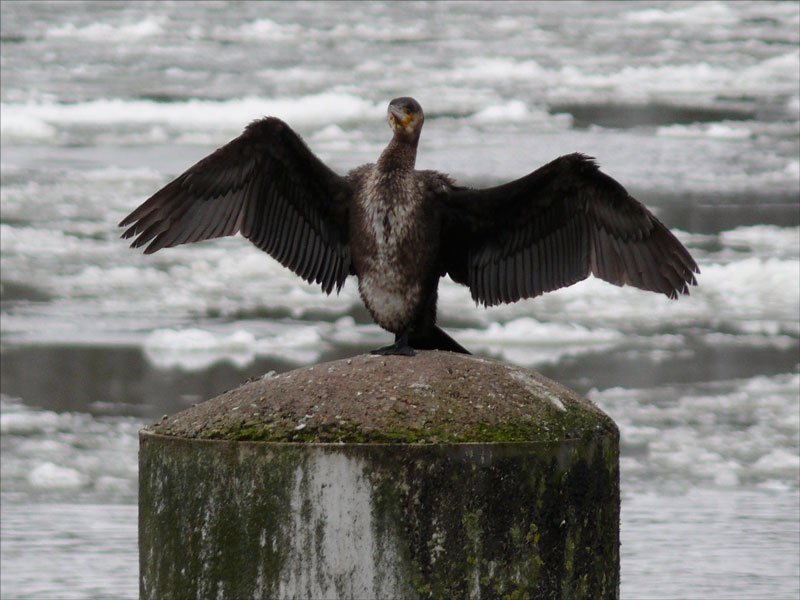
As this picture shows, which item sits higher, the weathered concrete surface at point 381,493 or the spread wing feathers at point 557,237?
the spread wing feathers at point 557,237

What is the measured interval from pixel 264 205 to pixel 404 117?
0.67 meters

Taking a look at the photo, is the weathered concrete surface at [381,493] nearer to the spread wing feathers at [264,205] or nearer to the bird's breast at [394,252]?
the bird's breast at [394,252]

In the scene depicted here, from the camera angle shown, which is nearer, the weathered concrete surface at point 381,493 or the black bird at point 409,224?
the weathered concrete surface at point 381,493

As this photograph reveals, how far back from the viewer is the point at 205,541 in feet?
14.8

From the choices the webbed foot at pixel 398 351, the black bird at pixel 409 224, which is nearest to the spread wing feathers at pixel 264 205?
the black bird at pixel 409 224

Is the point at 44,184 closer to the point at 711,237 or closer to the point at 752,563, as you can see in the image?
the point at 711,237

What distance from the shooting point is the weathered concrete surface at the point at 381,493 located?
4.39 meters

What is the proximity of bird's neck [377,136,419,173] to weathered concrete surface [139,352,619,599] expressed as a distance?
0.93 m

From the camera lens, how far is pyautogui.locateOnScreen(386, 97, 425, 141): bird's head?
17.9ft

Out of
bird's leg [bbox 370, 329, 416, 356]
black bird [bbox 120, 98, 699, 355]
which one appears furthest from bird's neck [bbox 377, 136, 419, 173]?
bird's leg [bbox 370, 329, 416, 356]

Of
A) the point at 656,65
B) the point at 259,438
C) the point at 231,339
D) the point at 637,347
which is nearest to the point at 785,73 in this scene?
the point at 656,65

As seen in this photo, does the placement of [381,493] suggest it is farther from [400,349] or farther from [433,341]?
[433,341]

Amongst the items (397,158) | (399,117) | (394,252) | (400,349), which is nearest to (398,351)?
(400,349)

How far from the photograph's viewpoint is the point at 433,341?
5594 mm
